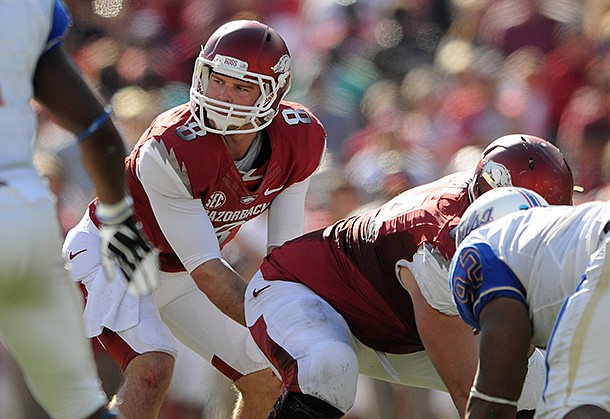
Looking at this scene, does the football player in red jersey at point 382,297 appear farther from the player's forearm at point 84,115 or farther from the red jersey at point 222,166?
the player's forearm at point 84,115

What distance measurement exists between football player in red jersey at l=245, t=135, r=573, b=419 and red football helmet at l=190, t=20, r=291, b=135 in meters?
0.58

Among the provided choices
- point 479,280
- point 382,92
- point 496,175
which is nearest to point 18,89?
point 479,280

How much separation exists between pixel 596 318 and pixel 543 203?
62 cm

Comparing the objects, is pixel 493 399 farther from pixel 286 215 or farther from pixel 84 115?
pixel 286 215

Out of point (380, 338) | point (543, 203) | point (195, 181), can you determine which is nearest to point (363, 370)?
point (380, 338)

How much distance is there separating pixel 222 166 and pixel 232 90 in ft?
1.12

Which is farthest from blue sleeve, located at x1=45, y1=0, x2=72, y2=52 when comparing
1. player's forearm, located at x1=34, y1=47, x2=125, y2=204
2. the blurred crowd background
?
the blurred crowd background

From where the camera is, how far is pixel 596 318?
3.28 metres

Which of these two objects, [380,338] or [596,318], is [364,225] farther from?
[596,318]

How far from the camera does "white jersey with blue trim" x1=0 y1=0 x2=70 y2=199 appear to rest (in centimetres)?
333

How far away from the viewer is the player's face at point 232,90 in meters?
5.22

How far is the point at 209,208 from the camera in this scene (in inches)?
207

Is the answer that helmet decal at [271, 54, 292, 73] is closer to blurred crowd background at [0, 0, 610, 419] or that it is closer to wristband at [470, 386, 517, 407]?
blurred crowd background at [0, 0, 610, 419]

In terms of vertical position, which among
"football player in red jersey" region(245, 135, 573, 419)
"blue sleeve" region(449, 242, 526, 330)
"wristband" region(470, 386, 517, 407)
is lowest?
"football player in red jersey" region(245, 135, 573, 419)
